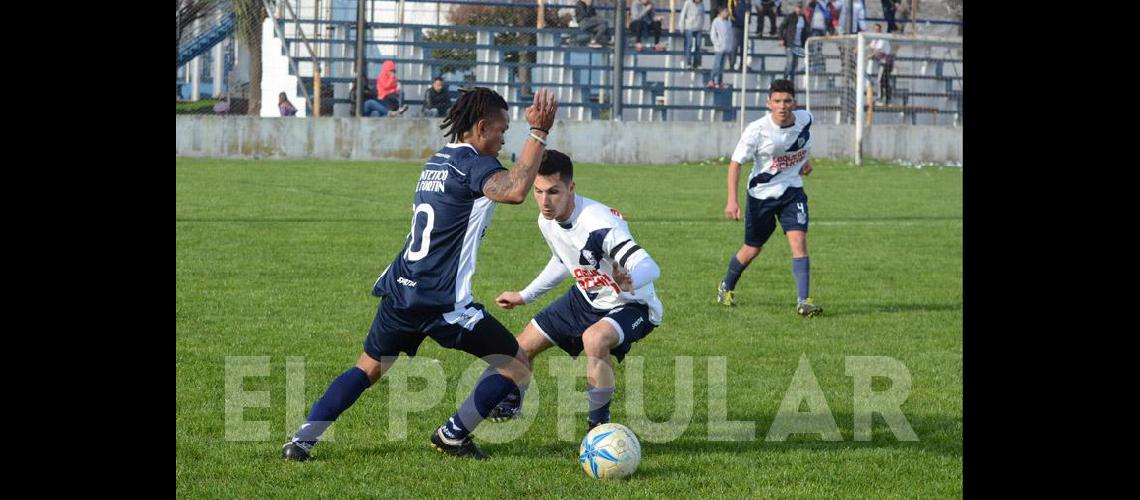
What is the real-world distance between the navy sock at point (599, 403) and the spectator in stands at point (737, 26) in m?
23.1

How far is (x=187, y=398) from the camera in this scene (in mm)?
7008

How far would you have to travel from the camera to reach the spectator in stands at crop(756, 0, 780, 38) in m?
32.1

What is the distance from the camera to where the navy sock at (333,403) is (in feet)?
19.1

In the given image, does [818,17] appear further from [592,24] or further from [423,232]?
[423,232]

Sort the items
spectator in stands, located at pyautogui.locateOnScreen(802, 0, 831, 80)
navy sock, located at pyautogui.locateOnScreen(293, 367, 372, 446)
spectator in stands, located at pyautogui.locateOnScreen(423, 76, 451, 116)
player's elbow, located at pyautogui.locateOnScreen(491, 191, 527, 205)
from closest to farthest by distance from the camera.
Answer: player's elbow, located at pyautogui.locateOnScreen(491, 191, 527, 205)
navy sock, located at pyautogui.locateOnScreen(293, 367, 372, 446)
spectator in stands, located at pyautogui.locateOnScreen(423, 76, 451, 116)
spectator in stands, located at pyautogui.locateOnScreen(802, 0, 831, 80)

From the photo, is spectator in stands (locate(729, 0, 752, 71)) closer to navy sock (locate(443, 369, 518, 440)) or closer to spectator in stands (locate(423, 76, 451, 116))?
spectator in stands (locate(423, 76, 451, 116))

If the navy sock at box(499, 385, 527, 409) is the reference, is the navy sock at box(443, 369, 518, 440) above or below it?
above

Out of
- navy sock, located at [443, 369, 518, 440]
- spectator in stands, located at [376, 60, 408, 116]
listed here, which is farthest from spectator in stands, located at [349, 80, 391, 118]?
navy sock, located at [443, 369, 518, 440]

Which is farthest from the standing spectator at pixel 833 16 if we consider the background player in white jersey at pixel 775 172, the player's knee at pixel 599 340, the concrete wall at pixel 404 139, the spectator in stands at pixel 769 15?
the player's knee at pixel 599 340

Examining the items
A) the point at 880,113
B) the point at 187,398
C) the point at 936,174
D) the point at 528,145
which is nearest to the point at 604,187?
the point at 936,174

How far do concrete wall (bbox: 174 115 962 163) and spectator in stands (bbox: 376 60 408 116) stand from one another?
0.78 meters
